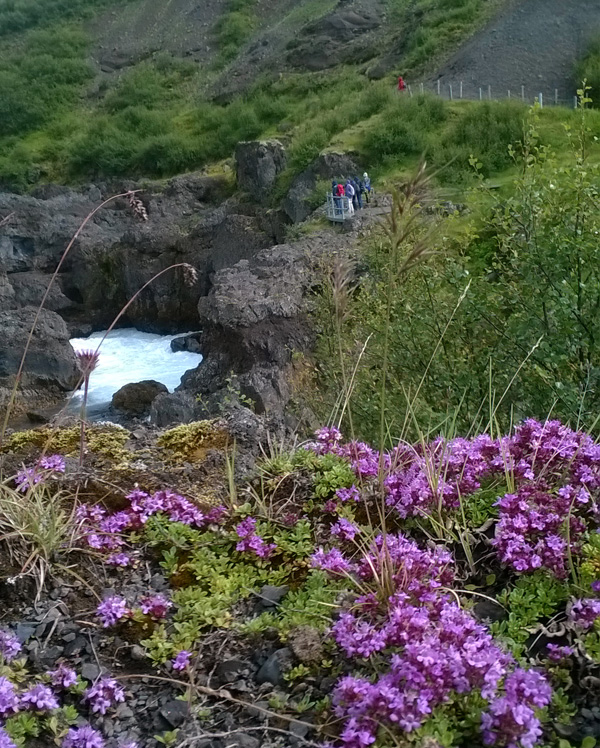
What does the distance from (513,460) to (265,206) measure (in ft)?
96.0

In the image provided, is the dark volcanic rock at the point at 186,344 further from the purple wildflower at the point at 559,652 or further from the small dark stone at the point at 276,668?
the purple wildflower at the point at 559,652

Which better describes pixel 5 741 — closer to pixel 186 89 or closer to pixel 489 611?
pixel 489 611

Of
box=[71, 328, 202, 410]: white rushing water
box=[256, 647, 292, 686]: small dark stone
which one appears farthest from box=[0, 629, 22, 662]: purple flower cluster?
box=[71, 328, 202, 410]: white rushing water

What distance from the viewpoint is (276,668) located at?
2.08 metres

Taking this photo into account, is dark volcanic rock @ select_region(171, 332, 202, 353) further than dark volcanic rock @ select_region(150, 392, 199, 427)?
Yes

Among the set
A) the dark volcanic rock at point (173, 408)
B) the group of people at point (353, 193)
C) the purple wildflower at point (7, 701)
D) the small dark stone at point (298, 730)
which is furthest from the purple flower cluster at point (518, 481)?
the group of people at point (353, 193)

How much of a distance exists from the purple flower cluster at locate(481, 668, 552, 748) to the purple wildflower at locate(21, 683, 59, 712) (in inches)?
43.1

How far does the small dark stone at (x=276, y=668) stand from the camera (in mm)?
2062

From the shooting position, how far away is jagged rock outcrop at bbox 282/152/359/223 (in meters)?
27.3

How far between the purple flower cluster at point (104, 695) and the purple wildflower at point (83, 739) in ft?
0.35

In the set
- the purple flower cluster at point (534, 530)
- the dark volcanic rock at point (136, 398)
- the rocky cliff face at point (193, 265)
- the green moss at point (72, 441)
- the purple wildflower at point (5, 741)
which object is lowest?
the dark volcanic rock at point (136, 398)

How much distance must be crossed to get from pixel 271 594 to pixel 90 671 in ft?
1.95

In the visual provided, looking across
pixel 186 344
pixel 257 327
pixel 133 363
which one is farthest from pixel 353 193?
pixel 133 363

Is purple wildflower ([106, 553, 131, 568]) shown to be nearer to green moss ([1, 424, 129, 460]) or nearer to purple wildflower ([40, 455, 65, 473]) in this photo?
purple wildflower ([40, 455, 65, 473])
